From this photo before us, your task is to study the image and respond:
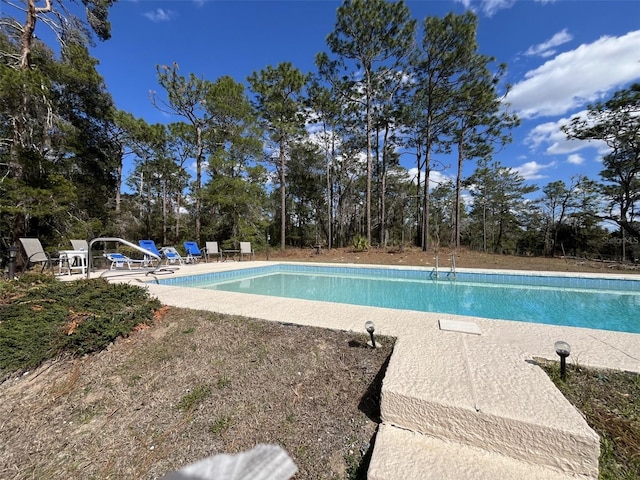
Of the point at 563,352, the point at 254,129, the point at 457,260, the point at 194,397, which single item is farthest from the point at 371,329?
the point at 254,129

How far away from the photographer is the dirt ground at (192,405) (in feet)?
4.98

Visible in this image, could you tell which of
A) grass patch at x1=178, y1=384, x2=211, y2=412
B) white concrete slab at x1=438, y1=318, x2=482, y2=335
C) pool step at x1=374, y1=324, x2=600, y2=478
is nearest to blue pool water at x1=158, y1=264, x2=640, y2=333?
white concrete slab at x1=438, y1=318, x2=482, y2=335

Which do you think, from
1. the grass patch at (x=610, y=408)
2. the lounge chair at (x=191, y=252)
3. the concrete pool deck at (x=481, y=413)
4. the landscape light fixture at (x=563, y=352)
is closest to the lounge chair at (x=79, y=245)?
the lounge chair at (x=191, y=252)

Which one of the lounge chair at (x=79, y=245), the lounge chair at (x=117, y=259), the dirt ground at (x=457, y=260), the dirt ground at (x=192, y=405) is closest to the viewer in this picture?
the dirt ground at (x=192, y=405)

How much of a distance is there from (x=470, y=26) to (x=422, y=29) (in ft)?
6.65

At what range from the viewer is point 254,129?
13234mm

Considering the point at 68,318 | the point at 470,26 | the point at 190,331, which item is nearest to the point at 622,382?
the point at 190,331

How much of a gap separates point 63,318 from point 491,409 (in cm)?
Result: 405

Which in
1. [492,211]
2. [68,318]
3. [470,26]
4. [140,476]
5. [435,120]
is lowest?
[140,476]

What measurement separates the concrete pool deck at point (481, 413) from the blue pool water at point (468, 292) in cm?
258

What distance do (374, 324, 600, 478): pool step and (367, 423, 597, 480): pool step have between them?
3 cm

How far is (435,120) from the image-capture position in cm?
1411

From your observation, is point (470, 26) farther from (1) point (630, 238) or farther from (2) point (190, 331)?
(1) point (630, 238)

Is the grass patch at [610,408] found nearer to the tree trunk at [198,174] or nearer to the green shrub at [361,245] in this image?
the green shrub at [361,245]
